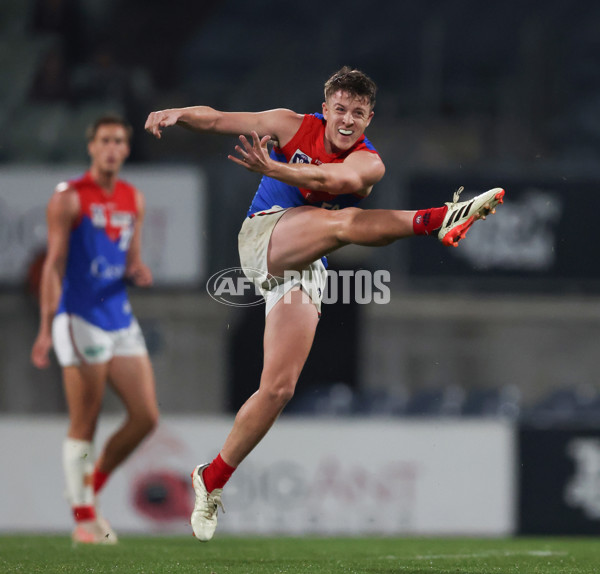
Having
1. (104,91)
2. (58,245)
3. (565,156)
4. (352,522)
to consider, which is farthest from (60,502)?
(565,156)

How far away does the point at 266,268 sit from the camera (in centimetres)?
539

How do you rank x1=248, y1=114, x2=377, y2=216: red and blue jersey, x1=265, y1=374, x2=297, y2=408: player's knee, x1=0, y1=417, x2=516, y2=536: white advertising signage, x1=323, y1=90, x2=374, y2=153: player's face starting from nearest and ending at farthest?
x1=265, y1=374, x2=297, y2=408: player's knee
x1=323, y1=90, x2=374, y2=153: player's face
x1=248, y1=114, x2=377, y2=216: red and blue jersey
x1=0, y1=417, x2=516, y2=536: white advertising signage

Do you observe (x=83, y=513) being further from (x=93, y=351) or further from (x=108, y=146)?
(x=108, y=146)

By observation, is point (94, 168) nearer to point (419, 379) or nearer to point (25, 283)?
point (25, 283)

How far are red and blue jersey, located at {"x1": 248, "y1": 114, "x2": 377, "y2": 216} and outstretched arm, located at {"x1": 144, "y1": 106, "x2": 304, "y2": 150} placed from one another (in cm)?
5

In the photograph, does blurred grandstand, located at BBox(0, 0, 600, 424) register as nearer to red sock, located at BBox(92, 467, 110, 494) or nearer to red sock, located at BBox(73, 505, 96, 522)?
red sock, located at BBox(92, 467, 110, 494)

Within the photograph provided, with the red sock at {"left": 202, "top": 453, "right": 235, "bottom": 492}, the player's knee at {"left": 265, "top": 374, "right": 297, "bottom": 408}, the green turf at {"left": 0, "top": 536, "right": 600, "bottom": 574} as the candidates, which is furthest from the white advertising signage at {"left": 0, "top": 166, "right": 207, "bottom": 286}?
the player's knee at {"left": 265, "top": 374, "right": 297, "bottom": 408}

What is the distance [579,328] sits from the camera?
11.7 metres

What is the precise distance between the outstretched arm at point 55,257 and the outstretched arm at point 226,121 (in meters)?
1.66

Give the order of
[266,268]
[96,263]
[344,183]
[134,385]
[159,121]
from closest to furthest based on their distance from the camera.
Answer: [159,121] → [344,183] → [266,268] → [134,385] → [96,263]

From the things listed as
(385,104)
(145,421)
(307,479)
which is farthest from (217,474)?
(385,104)

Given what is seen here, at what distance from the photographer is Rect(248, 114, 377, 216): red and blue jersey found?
543cm

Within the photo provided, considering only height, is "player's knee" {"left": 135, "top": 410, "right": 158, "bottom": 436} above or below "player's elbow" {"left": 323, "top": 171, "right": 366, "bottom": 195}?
below

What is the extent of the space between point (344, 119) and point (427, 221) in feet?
2.17
